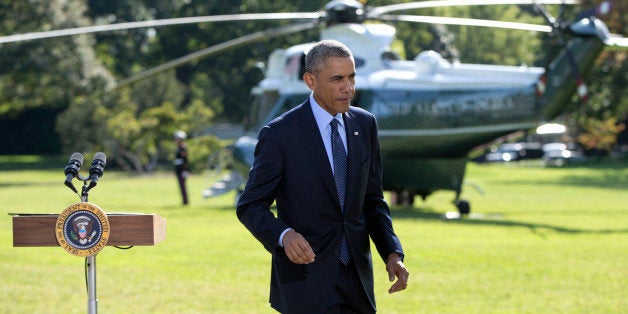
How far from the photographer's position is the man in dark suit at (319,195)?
543 cm

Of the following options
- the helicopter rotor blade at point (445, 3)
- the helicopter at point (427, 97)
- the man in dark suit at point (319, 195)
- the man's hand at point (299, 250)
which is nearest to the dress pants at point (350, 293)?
the man in dark suit at point (319, 195)

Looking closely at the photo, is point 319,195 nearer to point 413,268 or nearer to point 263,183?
point 263,183

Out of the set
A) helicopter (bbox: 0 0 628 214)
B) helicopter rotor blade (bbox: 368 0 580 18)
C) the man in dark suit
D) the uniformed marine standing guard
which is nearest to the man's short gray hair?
the man in dark suit

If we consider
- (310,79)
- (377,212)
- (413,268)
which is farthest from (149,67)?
(310,79)

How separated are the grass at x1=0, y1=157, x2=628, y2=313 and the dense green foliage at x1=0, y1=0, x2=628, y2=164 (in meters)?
20.0

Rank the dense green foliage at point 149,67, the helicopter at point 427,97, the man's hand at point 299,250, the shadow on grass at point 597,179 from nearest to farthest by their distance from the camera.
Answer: the man's hand at point 299,250, the helicopter at point 427,97, the shadow on grass at point 597,179, the dense green foliage at point 149,67

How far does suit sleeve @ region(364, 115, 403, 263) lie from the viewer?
574 centimetres

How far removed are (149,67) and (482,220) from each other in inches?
1942

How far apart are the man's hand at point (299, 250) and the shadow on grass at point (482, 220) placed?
14.5 metres

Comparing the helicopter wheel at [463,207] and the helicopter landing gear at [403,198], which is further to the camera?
the helicopter landing gear at [403,198]

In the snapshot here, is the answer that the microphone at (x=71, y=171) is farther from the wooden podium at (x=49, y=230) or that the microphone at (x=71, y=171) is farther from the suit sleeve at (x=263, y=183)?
the suit sleeve at (x=263, y=183)

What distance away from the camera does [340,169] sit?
219 inches

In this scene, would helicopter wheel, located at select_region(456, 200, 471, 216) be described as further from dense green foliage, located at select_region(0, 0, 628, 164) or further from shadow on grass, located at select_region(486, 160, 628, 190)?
dense green foliage, located at select_region(0, 0, 628, 164)

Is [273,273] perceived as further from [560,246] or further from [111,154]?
[111,154]
